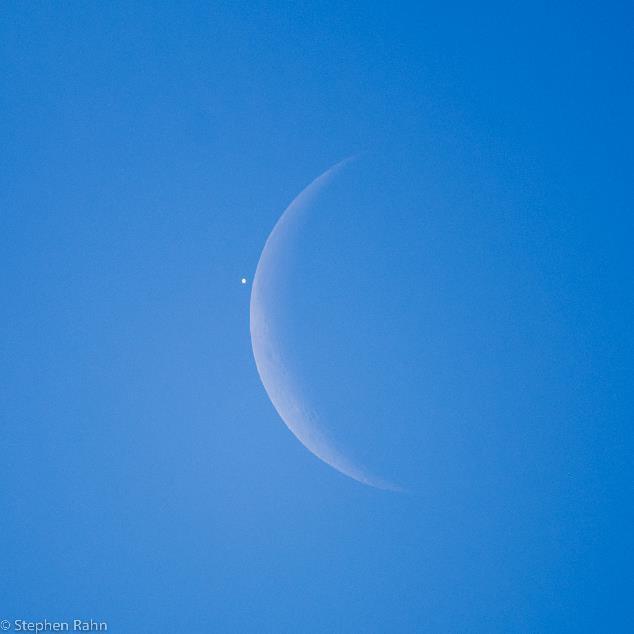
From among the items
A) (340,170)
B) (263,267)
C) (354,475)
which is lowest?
(354,475)

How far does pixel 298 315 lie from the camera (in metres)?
7.00

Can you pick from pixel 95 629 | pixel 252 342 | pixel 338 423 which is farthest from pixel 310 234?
pixel 95 629

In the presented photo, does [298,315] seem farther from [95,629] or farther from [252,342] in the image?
[95,629]

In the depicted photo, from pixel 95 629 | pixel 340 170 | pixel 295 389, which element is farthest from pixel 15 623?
pixel 340 170

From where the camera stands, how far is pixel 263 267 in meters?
7.05

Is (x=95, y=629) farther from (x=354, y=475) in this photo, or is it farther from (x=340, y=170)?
(x=340, y=170)

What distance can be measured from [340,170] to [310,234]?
524mm

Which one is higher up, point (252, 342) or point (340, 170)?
point (340, 170)

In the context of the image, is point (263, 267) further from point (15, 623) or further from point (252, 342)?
point (15, 623)

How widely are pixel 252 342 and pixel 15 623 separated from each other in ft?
8.54

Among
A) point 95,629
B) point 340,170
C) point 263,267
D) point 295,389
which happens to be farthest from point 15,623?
point 340,170

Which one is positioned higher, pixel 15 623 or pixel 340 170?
pixel 340 170

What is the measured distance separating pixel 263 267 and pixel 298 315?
17.4 inches

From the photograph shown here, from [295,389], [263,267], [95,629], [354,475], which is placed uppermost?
[263,267]
